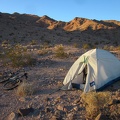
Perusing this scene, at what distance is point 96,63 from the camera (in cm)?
1145

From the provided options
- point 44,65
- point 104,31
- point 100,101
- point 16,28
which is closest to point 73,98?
point 100,101

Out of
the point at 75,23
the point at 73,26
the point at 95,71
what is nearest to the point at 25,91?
the point at 95,71

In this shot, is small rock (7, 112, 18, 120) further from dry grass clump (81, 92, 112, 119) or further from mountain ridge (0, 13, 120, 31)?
Result: mountain ridge (0, 13, 120, 31)

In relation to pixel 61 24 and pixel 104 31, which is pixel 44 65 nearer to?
pixel 104 31

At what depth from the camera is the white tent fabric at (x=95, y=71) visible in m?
11.1

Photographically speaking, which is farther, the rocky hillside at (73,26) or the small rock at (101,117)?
the rocky hillside at (73,26)

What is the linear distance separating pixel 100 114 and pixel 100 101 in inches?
22.5

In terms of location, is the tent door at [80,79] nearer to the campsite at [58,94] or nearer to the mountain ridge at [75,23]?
the campsite at [58,94]

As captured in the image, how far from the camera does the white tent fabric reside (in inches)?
437

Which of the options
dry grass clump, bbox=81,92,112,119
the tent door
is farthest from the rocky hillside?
dry grass clump, bbox=81,92,112,119

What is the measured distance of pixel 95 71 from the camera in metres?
11.2

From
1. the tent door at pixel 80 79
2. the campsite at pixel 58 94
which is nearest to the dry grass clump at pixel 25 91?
the campsite at pixel 58 94

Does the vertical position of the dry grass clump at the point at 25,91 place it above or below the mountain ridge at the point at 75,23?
below

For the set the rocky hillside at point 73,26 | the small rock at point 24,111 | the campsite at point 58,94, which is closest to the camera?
the campsite at point 58,94
